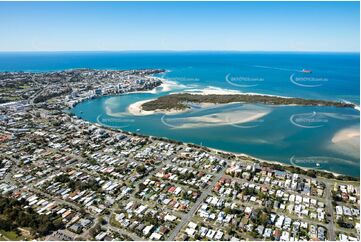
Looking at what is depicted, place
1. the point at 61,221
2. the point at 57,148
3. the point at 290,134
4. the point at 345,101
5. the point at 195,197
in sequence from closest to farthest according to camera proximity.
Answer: the point at 61,221
the point at 195,197
the point at 57,148
the point at 290,134
the point at 345,101

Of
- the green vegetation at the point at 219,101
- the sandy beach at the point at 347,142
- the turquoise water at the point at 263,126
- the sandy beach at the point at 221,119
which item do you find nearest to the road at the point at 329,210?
the turquoise water at the point at 263,126

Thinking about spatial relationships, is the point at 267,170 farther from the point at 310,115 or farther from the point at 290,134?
the point at 310,115

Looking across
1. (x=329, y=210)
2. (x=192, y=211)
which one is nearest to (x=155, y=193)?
(x=192, y=211)

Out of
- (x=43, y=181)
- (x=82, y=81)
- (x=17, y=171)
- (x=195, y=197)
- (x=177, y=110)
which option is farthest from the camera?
(x=82, y=81)

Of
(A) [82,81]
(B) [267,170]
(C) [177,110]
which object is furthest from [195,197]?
(A) [82,81]

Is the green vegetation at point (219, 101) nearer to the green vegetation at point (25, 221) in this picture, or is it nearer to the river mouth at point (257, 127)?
the river mouth at point (257, 127)

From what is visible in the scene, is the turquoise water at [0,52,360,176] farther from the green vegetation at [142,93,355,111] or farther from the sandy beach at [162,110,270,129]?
the green vegetation at [142,93,355,111]
